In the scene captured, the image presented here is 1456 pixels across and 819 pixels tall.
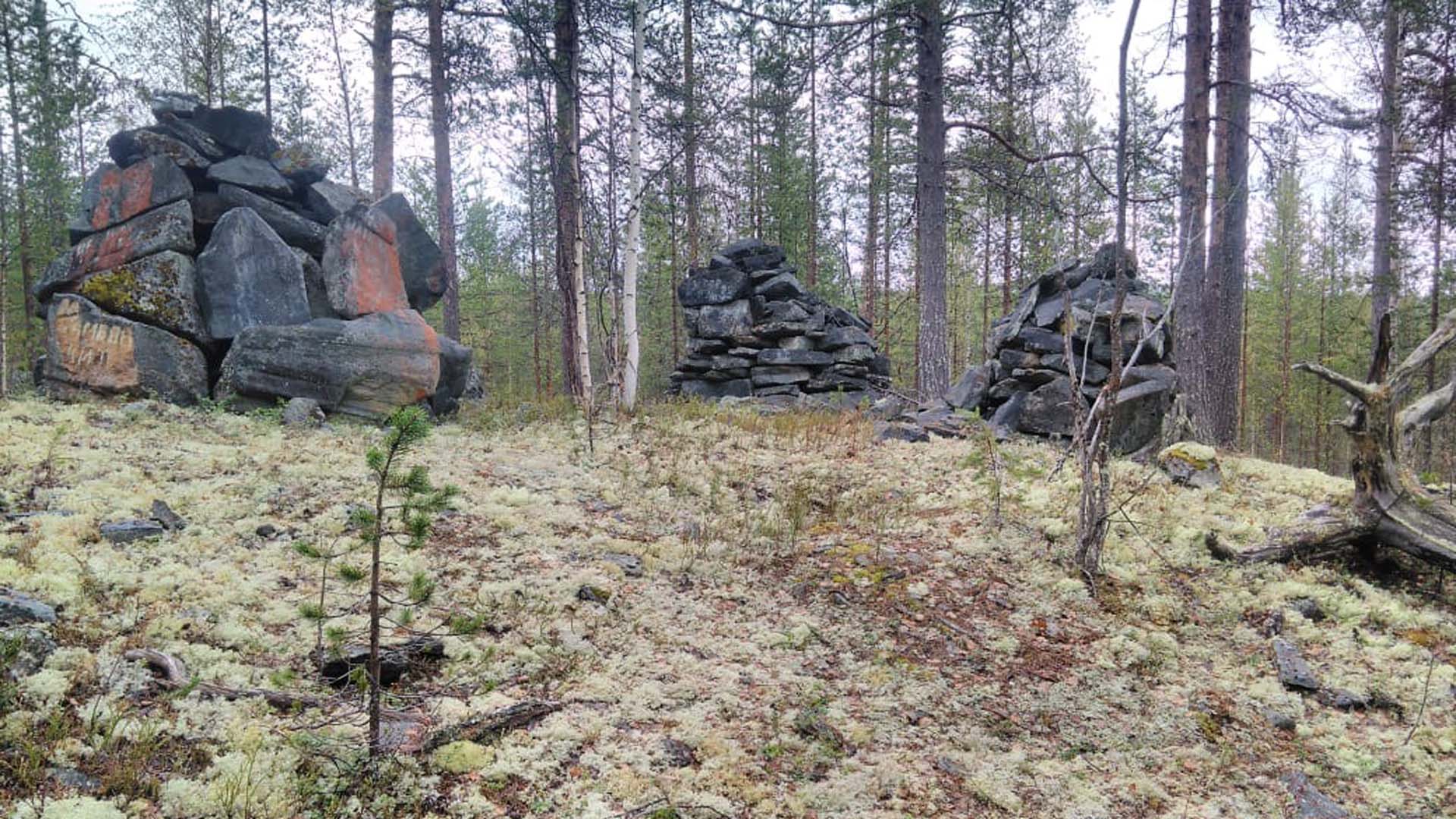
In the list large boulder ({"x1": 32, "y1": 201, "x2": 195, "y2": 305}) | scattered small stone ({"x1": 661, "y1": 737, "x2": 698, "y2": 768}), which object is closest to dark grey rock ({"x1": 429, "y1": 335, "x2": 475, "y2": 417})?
large boulder ({"x1": 32, "y1": 201, "x2": 195, "y2": 305})

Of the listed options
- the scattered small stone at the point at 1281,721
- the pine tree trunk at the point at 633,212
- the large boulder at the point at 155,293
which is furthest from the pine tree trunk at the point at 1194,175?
the large boulder at the point at 155,293

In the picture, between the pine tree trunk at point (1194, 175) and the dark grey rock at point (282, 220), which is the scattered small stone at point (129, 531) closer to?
the dark grey rock at point (282, 220)

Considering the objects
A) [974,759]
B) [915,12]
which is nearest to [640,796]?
[974,759]

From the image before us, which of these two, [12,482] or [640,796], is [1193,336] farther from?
[12,482]

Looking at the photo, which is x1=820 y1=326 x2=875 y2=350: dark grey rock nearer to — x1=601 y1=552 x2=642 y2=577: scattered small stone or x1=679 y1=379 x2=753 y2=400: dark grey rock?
x1=679 y1=379 x2=753 y2=400: dark grey rock

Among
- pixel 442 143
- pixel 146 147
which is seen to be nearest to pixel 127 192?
pixel 146 147

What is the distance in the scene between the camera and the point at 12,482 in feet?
15.0

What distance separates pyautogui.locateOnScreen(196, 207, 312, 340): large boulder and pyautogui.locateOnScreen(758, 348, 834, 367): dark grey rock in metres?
8.69

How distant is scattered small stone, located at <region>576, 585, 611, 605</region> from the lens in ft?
12.9

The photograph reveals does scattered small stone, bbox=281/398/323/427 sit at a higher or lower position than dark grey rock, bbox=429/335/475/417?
lower

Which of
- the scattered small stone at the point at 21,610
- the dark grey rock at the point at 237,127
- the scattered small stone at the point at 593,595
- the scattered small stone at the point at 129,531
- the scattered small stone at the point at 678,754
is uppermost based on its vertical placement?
the dark grey rock at the point at 237,127

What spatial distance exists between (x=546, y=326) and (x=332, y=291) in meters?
20.1

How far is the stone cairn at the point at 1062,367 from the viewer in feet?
28.7

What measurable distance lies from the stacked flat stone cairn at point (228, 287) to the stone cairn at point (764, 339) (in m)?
6.54
